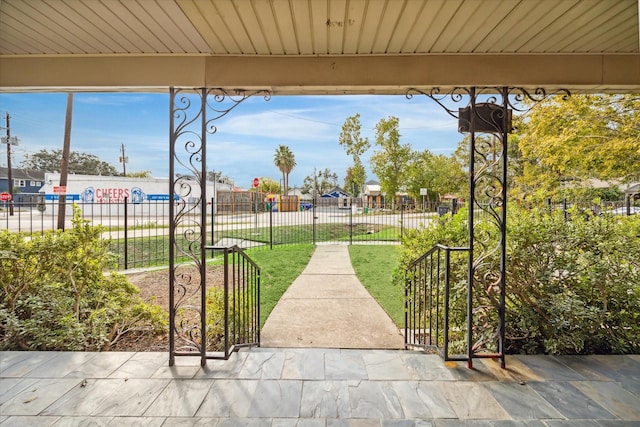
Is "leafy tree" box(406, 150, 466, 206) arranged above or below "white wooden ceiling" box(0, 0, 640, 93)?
above

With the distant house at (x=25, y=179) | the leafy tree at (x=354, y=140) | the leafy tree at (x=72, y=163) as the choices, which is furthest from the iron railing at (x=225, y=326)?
the distant house at (x=25, y=179)

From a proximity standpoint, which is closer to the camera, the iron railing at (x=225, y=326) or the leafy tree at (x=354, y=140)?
the iron railing at (x=225, y=326)

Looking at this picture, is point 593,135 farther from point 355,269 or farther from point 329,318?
point 329,318

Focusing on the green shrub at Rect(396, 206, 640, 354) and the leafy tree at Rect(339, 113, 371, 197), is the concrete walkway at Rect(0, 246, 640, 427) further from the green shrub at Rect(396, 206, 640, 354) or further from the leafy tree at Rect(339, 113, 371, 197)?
the leafy tree at Rect(339, 113, 371, 197)

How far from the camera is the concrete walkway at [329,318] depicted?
3.28 metres

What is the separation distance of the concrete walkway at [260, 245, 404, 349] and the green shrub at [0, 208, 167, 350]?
1.33 metres

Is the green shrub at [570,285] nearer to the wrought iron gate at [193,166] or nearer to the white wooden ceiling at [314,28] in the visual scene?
the white wooden ceiling at [314,28]

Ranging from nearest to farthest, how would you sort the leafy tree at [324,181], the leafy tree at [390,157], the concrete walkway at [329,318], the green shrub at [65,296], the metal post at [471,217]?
the metal post at [471,217] < the green shrub at [65,296] < the concrete walkway at [329,318] < the leafy tree at [390,157] < the leafy tree at [324,181]

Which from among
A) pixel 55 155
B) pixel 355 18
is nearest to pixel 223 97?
pixel 355 18

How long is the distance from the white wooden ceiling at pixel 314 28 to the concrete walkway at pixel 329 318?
2746 mm

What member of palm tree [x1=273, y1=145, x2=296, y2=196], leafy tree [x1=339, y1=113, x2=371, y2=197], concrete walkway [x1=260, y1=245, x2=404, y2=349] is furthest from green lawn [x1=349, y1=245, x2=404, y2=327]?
palm tree [x1=273, y1=145, x2=296, y2=196]

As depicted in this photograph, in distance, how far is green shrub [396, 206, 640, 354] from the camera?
2451mm

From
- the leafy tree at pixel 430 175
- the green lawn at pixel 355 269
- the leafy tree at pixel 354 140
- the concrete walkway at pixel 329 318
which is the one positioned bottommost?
the concrete walkway at pixel 329 318

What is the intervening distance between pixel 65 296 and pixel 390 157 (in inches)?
611
